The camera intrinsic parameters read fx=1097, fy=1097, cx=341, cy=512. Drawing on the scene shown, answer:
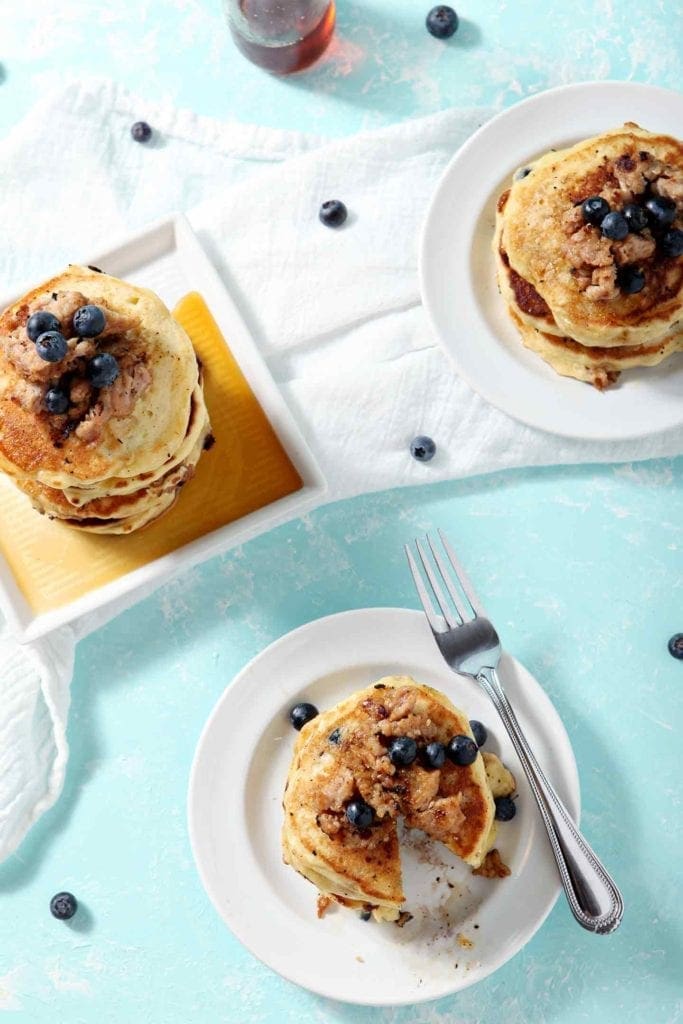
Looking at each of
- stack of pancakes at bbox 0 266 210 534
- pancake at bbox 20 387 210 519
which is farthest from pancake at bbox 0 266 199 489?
pancake at bbox 20 387 210 519

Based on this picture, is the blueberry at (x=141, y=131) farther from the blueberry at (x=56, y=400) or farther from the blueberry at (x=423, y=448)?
the blueberry at (x=423, y=448)

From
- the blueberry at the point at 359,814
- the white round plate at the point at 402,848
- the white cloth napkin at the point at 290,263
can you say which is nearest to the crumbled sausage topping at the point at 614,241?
the white cloth napkin at the point at 290,263

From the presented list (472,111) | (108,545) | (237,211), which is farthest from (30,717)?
(472,111)

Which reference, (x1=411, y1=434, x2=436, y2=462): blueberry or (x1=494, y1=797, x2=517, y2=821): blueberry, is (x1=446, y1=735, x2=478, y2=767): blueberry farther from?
(x1=411, y1=434, x2=436, y2=462): blueberry

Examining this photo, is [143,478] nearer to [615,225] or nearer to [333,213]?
[333,213]

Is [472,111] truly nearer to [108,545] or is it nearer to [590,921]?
[108,545]

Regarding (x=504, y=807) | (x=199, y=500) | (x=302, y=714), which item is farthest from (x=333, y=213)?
(x=504, y=807)
